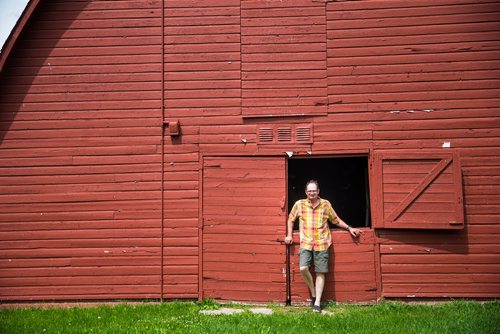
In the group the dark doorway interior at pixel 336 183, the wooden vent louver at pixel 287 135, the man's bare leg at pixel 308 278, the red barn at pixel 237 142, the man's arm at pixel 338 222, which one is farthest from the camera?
the dark doorway interior at pixel 336 183

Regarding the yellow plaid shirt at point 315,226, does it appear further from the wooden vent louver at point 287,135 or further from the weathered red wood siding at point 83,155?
the weathered red wood siding at point 83,155

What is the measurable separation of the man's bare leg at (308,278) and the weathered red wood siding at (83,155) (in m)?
2.35

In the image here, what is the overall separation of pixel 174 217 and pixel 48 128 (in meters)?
2.61

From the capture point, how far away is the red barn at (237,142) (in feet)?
23.4

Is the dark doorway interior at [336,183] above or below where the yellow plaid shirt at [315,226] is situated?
above

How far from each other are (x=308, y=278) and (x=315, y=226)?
78 centimetres

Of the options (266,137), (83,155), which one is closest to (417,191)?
(266,137)

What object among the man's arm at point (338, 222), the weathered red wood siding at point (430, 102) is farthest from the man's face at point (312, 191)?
the weathered red wood siding at point (430, 102)

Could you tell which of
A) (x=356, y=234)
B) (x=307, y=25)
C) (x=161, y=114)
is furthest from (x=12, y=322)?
(x=307, y=25)

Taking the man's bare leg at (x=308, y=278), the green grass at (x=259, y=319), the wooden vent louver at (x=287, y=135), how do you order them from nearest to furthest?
the green grass at (x=259, y=319) < the man's bare leg at (x=308, y=278) < the wooden vent louver at (x=287, y=135)

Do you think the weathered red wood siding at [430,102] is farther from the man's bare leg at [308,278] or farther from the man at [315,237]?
the man's bare leg at [308,278]

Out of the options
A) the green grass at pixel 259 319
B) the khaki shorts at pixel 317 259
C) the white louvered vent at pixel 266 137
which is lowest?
the green grass at pixel 259 319

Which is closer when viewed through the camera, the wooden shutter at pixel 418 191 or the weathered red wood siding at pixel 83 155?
the wooden shutter at pixel 418 191

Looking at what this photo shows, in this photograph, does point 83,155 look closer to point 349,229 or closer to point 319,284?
point 319,284
